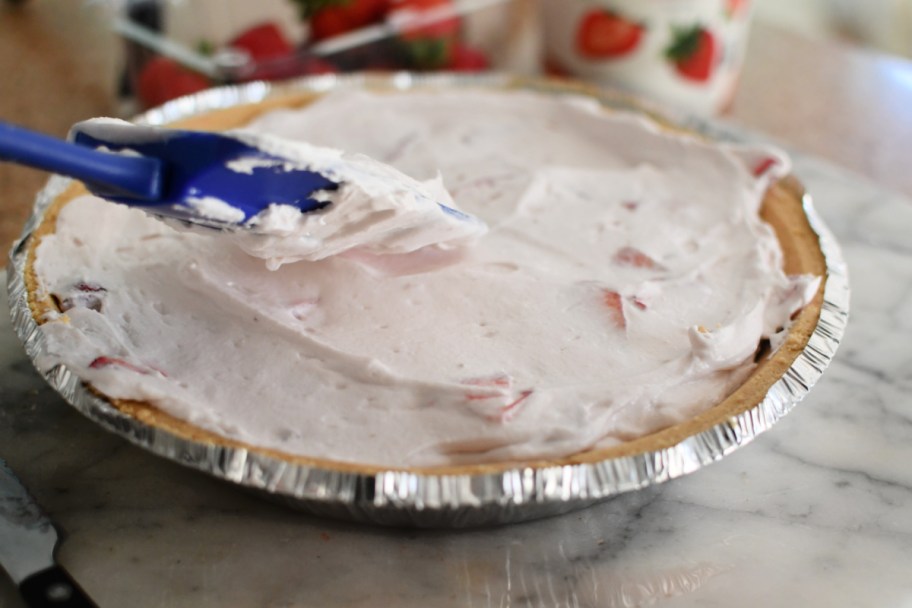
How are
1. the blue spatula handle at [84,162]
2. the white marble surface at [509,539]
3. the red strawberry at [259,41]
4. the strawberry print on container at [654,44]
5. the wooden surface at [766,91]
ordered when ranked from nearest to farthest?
1. the blue spatula handle at [84,162]
2. the white marble surface at [509,539]
3. the red strawberry at [259,41]
4. the strawberry print on container at [654,44]
5. the wooden surface at [766,91]

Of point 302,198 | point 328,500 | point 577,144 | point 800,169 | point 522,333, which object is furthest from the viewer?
point 800,169

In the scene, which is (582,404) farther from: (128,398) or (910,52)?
(910,52)

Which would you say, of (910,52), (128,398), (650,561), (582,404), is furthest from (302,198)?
(910,52)

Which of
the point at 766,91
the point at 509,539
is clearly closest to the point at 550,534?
the point at 509,539

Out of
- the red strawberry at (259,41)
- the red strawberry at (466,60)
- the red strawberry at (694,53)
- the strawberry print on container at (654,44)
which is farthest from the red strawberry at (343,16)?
the red strawberry at (694,53)

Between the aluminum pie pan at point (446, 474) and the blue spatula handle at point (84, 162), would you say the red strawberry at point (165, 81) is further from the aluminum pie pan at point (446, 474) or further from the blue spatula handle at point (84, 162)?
the blue spatula handle at point (84, 162)
